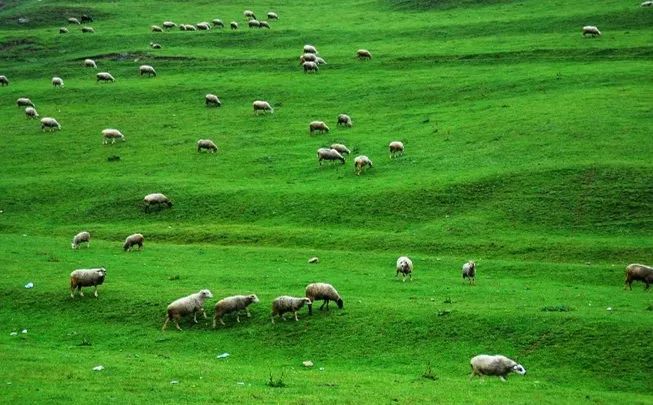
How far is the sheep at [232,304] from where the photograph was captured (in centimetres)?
3262

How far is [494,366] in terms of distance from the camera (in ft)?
85.7

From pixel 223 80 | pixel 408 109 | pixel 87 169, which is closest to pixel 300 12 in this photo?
pixel 223 80

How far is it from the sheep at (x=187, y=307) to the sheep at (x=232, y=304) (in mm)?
854

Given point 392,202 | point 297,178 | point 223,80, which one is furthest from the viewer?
point 223,80

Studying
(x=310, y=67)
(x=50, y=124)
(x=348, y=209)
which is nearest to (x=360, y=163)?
(x=348, y=209)

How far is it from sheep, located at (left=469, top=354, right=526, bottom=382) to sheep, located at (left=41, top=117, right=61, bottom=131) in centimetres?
5490

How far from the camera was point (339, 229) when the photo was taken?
4809cm

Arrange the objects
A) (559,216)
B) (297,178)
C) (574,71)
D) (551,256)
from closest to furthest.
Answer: (551,256) < (559,216) < (297,178) < (574,71)

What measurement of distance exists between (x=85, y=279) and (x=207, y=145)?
28.6 metres

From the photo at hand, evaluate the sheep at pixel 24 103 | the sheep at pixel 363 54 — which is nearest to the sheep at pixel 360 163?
the sheep at pixel 363 54

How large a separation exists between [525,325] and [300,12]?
95.2 m

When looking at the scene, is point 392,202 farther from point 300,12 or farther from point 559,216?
point 300,12

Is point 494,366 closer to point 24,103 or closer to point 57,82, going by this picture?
point 24,103

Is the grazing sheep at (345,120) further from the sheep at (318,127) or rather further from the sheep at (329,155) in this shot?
the sheep at (329,155)
